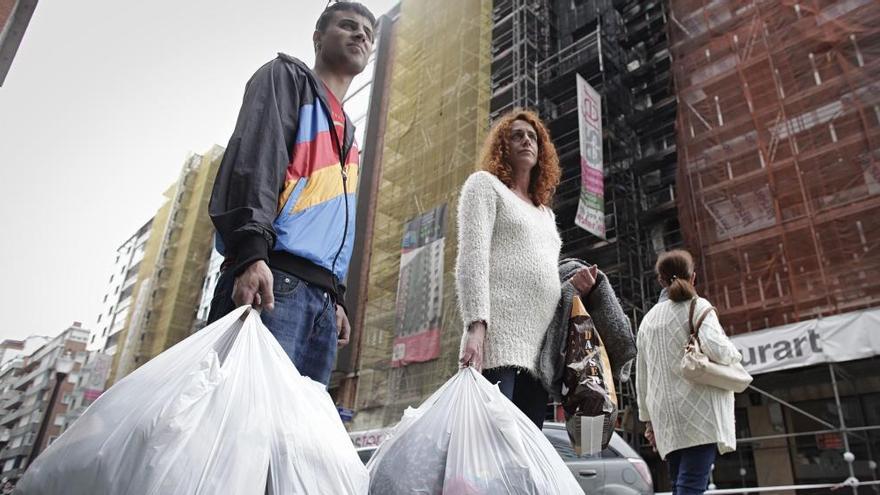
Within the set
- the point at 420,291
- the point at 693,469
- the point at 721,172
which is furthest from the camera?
the point at 420,291

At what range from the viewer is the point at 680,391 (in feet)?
7.96

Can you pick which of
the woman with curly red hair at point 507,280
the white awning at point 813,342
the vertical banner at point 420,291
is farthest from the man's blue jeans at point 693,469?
the vertical banner at point 420,291

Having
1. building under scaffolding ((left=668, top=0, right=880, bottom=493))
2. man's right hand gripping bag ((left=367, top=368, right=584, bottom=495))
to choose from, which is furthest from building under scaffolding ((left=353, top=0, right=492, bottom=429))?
man's right hand gripping bag ((left=367, top=368, right=584, bottom=495))

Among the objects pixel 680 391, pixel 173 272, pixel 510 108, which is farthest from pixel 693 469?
pixel 173 272

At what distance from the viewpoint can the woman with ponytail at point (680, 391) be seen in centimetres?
226

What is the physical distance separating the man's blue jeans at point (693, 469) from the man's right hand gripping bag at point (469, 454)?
1.11 metres

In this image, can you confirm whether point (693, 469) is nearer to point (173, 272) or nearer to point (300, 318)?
point (300, 318)

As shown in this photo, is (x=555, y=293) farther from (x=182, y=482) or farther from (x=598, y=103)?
(x=598, y=103)

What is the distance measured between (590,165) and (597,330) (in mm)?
10789

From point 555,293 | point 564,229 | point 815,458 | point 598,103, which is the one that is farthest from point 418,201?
point 555,293

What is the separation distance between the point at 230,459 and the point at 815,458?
1215 cm

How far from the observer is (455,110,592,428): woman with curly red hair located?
1671 millimetres

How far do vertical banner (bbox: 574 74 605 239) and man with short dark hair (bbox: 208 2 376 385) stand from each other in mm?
10079

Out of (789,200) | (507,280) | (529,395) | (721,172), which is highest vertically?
(721,172)
